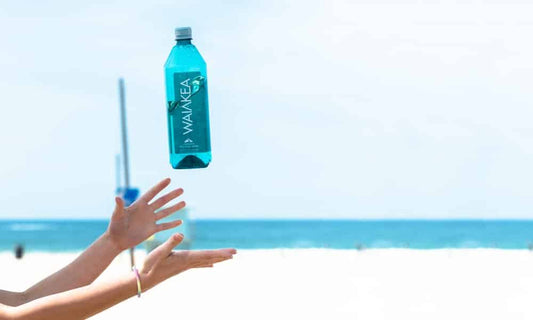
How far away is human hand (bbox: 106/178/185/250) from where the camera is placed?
3707mm

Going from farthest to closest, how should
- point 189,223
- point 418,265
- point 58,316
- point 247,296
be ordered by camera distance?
point 189,223 → point 418,265 → point 247,296 → point 58,316

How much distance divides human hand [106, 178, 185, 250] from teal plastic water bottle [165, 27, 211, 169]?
0.18 metres

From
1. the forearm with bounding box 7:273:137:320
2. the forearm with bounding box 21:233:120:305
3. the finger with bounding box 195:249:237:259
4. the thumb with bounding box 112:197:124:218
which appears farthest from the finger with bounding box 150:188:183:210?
the forearm with bounding box 7:273:137:320

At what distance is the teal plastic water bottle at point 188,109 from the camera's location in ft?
12.2

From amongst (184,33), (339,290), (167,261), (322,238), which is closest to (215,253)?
(167,261)

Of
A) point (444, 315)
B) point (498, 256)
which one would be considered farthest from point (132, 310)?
point (498, 256)

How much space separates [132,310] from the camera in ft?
34.9

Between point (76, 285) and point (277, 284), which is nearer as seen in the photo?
point (76, 285)

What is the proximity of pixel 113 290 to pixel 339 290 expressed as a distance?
10035 millimetres

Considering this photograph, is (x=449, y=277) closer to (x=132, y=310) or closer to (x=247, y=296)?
(x=247, y=296)

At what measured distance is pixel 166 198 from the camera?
3.68 metres

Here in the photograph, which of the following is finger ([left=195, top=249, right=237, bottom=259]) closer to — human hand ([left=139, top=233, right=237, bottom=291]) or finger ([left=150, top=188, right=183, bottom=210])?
human hand ([left=139, top=233, right=237, bottom=291])

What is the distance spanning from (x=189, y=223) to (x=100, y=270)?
16490 mm

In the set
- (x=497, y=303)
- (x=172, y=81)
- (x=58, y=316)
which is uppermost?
(x=172, y=81)
